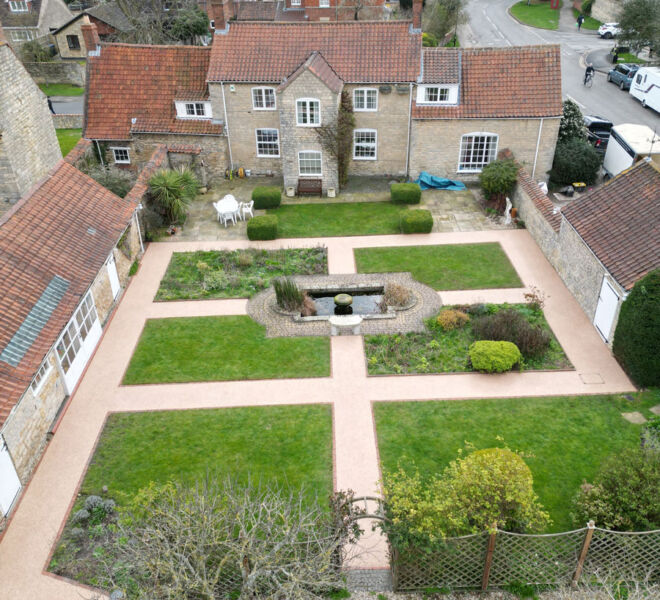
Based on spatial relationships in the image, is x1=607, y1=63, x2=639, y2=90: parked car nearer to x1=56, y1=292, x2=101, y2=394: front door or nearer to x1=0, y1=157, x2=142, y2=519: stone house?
x1=0, y1=157, x2=142, y2=519: stone house

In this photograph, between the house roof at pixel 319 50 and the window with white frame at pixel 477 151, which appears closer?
the house roof at pixel 319 50

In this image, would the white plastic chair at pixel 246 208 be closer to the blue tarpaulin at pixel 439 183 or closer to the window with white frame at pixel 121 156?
the window with white frame at pixel 121 156

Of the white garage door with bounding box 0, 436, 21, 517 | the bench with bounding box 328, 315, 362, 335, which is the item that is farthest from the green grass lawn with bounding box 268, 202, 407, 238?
the white garage door with bounding box 0, 436, 21, 517

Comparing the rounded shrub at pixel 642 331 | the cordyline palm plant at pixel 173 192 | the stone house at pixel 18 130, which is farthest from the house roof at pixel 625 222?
the stone house at pixel 18 130

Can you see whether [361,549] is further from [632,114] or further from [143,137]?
[632,114]

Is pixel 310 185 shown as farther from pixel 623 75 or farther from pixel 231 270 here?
pixel 623 75

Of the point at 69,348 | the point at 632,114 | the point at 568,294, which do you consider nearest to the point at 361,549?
the point at 69,348

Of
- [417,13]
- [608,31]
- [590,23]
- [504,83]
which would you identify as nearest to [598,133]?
[504,83]
